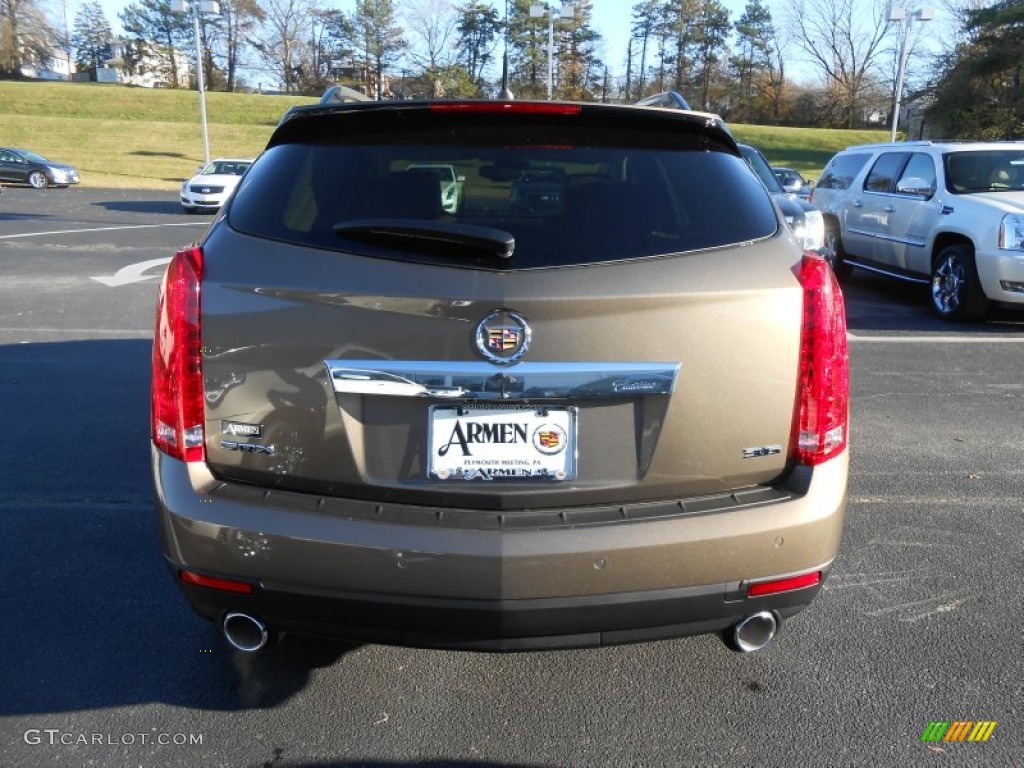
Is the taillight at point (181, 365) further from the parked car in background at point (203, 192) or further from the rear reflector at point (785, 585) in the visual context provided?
the parked car in background at point (203, 192)

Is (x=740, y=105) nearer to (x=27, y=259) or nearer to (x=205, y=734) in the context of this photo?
(x=27, y=259)

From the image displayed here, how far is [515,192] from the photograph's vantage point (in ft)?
8.45

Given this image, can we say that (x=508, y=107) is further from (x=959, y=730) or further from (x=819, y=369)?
(x=959, y=730)

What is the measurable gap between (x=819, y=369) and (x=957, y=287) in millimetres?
7466

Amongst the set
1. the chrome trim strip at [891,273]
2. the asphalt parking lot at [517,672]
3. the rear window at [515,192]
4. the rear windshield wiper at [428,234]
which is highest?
the rear window at [515,192]

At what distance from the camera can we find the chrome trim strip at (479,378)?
2.14 meters

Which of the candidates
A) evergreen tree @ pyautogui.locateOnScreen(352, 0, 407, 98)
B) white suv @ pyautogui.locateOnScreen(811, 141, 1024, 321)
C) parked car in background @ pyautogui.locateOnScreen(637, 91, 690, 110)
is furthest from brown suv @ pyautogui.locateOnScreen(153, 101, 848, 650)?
evergreen tree @ pyautogui.locateOnScreen(352, 0, 407, 98)

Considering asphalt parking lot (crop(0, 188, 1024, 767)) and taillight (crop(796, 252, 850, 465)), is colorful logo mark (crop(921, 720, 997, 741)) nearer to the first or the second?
asphalt parking lot (crop(0, 188, 1024, 767))

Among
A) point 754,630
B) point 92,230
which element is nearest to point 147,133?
point 92,230

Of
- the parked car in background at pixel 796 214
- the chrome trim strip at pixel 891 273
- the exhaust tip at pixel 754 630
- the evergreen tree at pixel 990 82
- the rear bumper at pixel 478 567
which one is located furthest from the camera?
→ the evergreen tree at pixel 990 82

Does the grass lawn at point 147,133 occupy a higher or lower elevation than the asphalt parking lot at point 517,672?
higher

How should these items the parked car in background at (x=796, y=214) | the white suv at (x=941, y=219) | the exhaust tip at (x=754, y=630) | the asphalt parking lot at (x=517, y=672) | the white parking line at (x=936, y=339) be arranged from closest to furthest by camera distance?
the exhaust tip at (x=754, y=630) → the asphalt parking lot at (x=517, y=672) → the white parking line at (x=936, y=339) → the white suv at (x=941, y=219) → the parked car in background at (x=796, y=214)

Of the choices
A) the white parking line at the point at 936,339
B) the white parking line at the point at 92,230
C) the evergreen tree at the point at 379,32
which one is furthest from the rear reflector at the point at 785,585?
the evergreen tree at the point at 379,32

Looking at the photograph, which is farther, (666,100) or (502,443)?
(666,100)
